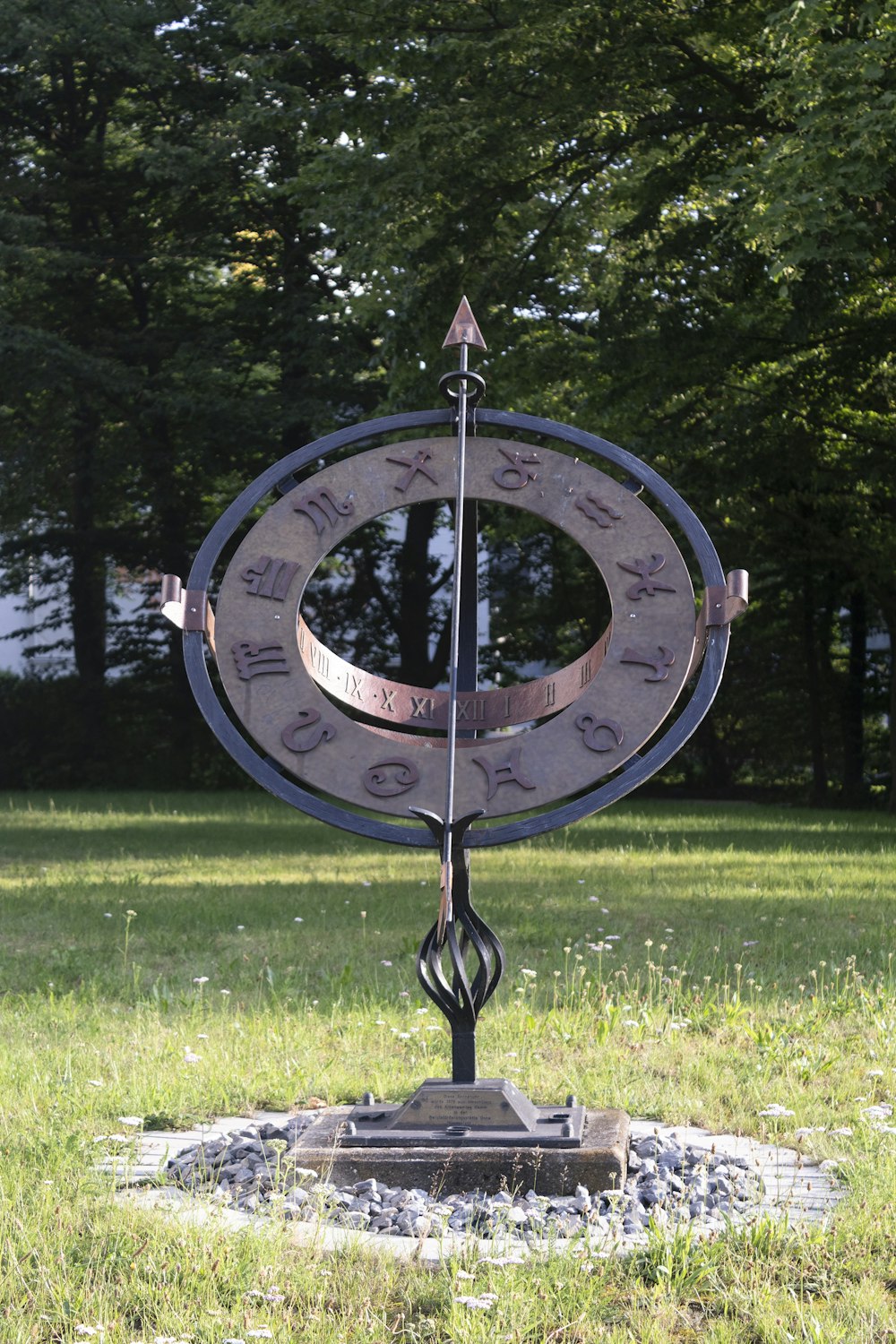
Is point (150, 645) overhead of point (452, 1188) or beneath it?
overhead

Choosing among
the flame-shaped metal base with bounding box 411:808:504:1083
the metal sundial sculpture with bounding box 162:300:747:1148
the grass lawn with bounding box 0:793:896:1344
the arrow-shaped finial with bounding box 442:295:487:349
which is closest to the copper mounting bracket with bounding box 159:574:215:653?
the metal sundial sculpture with bounding box 162:300:747:1148

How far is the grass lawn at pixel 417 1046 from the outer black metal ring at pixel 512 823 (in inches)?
46.3

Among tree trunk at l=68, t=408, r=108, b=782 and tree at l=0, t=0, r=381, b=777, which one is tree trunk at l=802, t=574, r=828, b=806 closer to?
tree at l=0, t=0, r=381, b=777

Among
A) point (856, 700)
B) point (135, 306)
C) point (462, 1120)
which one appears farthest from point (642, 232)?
point (462, 1120)

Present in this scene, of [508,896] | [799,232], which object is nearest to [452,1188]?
[508,896]

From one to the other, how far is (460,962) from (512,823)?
0.59m

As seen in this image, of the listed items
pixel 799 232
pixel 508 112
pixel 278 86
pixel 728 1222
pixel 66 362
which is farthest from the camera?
pixel 66 362

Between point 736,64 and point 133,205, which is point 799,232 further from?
point 133,205

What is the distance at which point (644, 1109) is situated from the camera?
5516 millimetres

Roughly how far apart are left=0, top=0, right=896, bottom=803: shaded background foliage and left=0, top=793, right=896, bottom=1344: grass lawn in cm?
526

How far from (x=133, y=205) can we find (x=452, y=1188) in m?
22.3

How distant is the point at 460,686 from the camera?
5.55 metres

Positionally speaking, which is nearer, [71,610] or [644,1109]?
[644,1109]

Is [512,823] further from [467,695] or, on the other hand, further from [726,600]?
[726,600]
